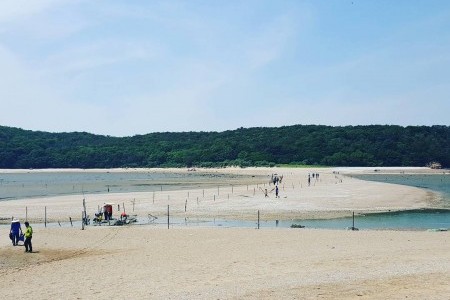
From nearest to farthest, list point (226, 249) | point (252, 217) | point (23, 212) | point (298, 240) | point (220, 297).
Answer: point (220, 297), point (226, 249), point (298, 240), point (252, 217), point (23, 212)

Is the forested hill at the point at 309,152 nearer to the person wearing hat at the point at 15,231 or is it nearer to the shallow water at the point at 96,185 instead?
the shallow water at the point at 96,185

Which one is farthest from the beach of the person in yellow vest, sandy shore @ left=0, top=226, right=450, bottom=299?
the person in yellow vest

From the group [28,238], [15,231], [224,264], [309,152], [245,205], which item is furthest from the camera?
[309,152]

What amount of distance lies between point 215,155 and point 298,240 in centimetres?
15512

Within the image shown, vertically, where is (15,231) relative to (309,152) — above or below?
below

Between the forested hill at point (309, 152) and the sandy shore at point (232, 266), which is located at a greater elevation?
the forested hill at point (309, 152)

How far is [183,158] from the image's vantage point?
607 feet

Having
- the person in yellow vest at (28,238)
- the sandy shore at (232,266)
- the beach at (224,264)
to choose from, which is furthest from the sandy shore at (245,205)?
the person in yellow vest at (28,238)

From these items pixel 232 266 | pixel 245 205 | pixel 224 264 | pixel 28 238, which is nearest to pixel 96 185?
pixel 245 205

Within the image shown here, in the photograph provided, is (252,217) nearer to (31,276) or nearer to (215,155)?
(31,276)

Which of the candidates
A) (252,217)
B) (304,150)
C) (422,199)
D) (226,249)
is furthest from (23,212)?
(304,150)

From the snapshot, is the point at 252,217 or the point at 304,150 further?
the point at 304,150

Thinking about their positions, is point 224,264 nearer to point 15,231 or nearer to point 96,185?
point 15,231

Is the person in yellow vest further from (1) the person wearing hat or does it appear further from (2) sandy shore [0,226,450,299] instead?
(1) the person wearing hat
